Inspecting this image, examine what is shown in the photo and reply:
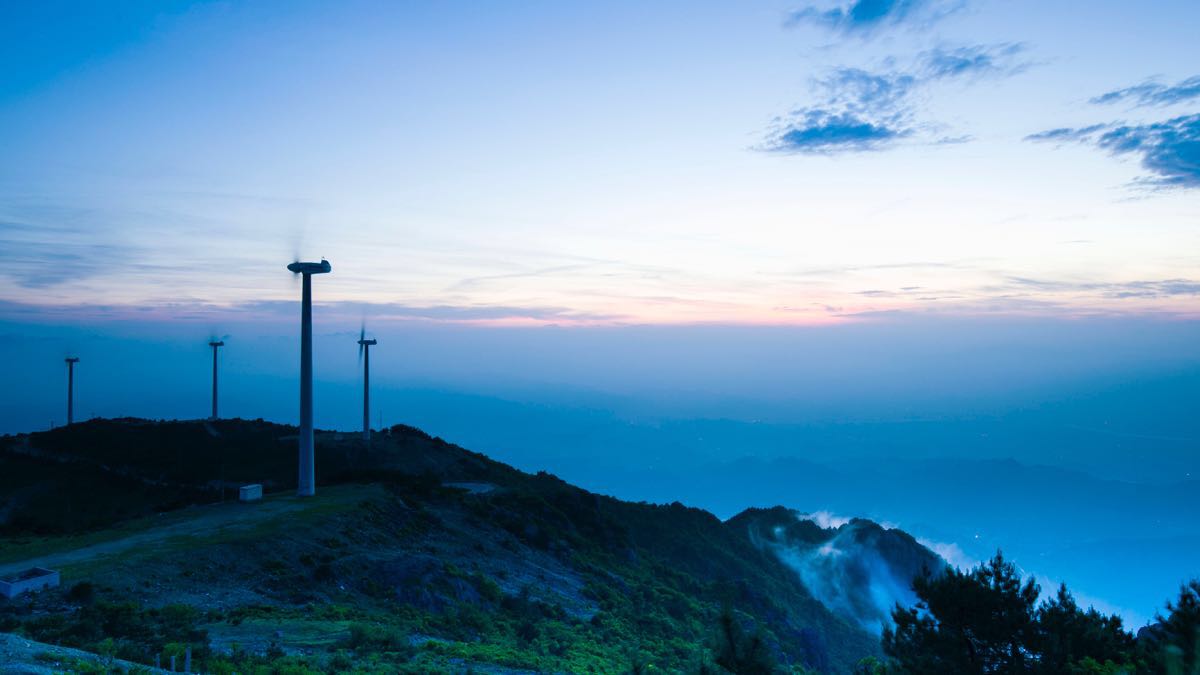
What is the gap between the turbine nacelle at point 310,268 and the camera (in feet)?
153

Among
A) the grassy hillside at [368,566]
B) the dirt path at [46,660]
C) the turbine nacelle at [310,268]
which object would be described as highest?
the turbine nacelle at [310,268]

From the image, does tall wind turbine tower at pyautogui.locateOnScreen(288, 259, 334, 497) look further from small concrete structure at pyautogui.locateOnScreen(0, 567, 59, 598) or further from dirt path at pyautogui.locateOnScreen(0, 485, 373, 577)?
small concrete structure at pyautogui.locateOnScreen(0, 567, 59, 598)

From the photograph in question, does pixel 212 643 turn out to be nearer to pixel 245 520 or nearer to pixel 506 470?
pixel 245 520

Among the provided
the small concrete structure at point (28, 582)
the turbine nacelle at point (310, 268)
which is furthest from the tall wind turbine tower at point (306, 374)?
the small concrete structure at point (28, 582)

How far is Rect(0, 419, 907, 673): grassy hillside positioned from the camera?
2219cm

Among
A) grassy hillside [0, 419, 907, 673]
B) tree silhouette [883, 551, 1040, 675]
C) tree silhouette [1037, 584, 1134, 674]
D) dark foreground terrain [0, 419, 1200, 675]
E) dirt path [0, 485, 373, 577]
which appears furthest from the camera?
Result: dirt path [0, 485, 373, 577]

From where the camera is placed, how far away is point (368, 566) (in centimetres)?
3256

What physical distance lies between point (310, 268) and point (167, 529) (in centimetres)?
1776

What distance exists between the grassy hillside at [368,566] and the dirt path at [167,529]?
0.67 ft

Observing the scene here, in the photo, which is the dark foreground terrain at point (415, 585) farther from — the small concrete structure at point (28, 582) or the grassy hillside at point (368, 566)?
the small concrete structure at point (28, 582)

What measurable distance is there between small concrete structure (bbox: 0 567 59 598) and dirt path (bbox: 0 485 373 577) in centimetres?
263

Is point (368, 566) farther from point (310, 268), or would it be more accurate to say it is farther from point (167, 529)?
point (310, 268)

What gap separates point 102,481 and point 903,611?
6310 cm

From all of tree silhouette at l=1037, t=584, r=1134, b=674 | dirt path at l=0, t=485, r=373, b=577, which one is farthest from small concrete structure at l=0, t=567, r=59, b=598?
tree silhouette at l=1037, t=584, r=1134, b=674
